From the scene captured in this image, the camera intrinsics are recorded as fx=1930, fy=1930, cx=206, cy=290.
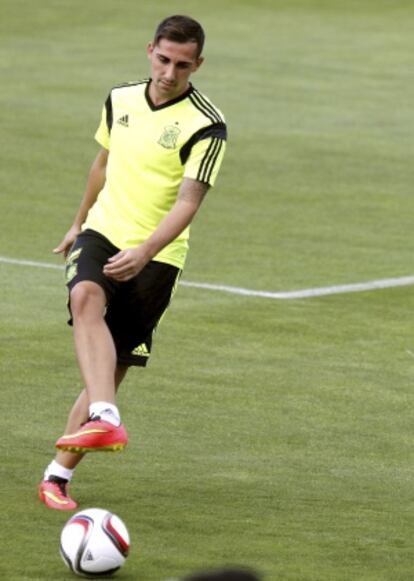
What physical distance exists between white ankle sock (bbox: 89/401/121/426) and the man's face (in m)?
1.59

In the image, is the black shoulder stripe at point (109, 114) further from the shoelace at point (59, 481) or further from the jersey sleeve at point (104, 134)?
the shoelace at point (59, 481)

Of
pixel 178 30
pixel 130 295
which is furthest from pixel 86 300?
pixel 178 30

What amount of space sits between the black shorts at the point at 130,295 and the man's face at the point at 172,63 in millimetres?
818

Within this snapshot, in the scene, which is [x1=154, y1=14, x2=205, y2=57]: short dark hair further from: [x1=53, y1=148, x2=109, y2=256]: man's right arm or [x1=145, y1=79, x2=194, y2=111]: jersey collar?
[x1=53, y1=148, x2=109, y2=256]: man's right arm

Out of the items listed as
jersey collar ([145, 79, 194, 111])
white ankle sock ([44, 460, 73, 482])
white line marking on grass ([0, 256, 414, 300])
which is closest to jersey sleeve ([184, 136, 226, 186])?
jersey collar ([145, 79, 194, 111])

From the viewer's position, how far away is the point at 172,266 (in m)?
9.57

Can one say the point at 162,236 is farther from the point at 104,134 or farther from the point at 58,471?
the point at 58,471

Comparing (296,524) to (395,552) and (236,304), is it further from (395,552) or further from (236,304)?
(236,304)

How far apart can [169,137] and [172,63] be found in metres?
0.37

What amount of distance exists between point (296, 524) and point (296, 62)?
22.0 metres

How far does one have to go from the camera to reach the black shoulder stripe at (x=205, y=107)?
945cm

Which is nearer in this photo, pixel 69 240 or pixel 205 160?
pixel 205 160

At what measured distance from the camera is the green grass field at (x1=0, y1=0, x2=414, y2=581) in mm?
9086

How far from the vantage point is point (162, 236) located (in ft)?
29.9
